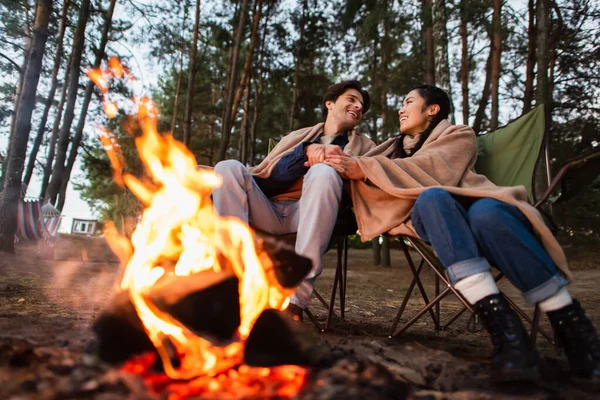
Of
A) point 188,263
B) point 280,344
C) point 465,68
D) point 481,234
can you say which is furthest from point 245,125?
point 280,344

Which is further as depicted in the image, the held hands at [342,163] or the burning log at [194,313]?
the held hands at [342,163]

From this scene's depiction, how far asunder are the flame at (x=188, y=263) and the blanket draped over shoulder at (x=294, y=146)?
55 centimetres

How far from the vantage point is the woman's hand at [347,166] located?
216 centimetres

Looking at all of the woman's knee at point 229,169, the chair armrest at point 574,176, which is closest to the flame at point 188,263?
the woman's knee at point 229,169

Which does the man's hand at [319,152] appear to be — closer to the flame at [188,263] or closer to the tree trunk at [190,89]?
the flame at [188,263]

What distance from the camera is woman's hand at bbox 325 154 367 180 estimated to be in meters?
2.16

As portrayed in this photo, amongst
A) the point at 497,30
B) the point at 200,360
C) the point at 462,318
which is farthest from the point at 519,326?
the point at 497,30

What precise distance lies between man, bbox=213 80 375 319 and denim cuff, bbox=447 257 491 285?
0.65 meters

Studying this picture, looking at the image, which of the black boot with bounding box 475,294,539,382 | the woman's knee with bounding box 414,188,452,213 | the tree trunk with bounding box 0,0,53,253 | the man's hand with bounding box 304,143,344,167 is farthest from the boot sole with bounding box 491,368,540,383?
the tree trunk with bounding box 0,0,53,253

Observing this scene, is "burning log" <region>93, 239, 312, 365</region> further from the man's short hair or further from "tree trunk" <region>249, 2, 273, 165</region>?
"tree trunk" <region>249, 2, 273, 165</region>

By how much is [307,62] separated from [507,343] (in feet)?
44.9

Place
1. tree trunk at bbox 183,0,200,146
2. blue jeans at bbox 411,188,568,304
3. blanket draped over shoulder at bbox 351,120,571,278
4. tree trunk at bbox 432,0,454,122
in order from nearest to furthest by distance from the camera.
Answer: blue jeans at bbox 411,188,568,304 < blanket draped over shoulder at bbox 351,120,571,278 < tree trunk at bbox 432,0,454,122 < tree trunk at bbox 183,0,200,146

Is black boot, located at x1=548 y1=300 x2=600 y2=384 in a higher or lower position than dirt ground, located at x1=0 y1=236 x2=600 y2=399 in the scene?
higher

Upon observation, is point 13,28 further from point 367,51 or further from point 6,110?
point 367,51
